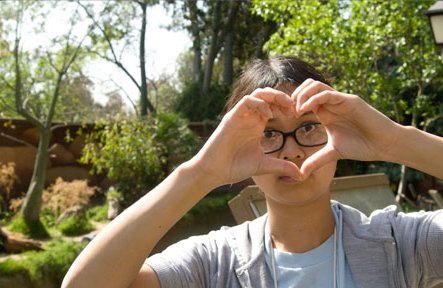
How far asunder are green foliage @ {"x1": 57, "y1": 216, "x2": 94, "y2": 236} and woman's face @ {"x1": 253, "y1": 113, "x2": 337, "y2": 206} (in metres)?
7.69

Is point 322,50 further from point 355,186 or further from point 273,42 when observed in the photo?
point 355,186

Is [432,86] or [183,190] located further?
[432,86]

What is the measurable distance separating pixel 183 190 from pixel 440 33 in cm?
377

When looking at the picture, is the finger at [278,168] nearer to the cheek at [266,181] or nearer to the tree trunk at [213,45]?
the cheek at [266,181]

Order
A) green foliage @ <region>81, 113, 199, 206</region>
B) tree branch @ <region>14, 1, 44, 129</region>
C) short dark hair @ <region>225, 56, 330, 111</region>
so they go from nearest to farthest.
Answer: short dark hair @ <region>225, 56, 330, 111</region> → tree branch @ <region>14, 1, 44, 129</region> → green foliage @ <region>81, 113, 199, 206</region>

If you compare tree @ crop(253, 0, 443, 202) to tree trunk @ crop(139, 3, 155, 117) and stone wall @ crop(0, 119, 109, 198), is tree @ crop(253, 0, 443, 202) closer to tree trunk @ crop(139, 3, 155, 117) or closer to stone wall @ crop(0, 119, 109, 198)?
stone wall @ crop(0, 119, 109, 198)

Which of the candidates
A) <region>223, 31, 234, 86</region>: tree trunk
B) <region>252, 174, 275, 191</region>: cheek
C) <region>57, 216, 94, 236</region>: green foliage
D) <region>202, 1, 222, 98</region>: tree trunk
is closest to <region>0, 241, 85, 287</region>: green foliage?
<region>57, 216, 94, 236</region>: green foliage

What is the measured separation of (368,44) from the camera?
6.84 m

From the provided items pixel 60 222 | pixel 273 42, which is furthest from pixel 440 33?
pixel 60 222

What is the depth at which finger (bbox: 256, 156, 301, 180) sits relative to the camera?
4.37 ft

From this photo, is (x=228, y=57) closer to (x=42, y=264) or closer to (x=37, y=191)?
(x=37, y=191)

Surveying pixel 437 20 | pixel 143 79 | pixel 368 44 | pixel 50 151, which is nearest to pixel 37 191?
pixel 50 151

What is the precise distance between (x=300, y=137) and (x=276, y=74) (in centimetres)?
21

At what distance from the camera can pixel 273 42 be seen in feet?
24.9
